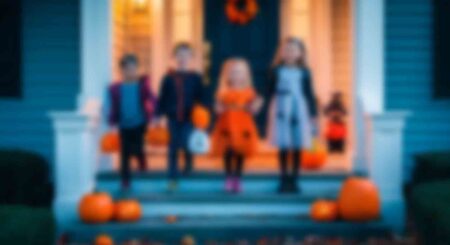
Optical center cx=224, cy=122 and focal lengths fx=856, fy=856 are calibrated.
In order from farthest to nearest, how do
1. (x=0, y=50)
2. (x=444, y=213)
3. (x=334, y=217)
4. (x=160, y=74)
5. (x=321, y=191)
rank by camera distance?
(x=160, y=74) < (x=0, y=50) < (x=321, y=191) < (x=334, y=217) < (x=444, y=213)

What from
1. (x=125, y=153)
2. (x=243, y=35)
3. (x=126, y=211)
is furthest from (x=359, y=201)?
(x=243, y=35)

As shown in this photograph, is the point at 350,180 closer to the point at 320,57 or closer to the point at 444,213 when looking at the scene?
the point at 444,213

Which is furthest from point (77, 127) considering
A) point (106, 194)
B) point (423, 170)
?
point (423, 170)

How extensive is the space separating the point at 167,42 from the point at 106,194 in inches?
179

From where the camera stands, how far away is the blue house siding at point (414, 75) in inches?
380

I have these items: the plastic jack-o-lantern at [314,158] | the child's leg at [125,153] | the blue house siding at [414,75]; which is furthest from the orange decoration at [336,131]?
the child's leg at [125,153]

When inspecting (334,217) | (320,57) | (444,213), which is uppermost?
(320,57)

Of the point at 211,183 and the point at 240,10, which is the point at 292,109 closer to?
the point at 211,183

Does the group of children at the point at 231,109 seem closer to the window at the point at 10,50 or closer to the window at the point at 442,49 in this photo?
the window at the point at 10,50

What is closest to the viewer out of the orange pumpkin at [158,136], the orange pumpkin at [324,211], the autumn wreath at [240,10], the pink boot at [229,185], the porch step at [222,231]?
the porch step at [222,231]

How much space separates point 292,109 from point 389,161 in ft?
3.89

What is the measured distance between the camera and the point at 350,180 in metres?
8.50

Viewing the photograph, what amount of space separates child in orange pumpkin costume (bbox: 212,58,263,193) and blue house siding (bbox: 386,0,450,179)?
5.71 ft

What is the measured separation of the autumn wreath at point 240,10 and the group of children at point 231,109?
11.2ft
